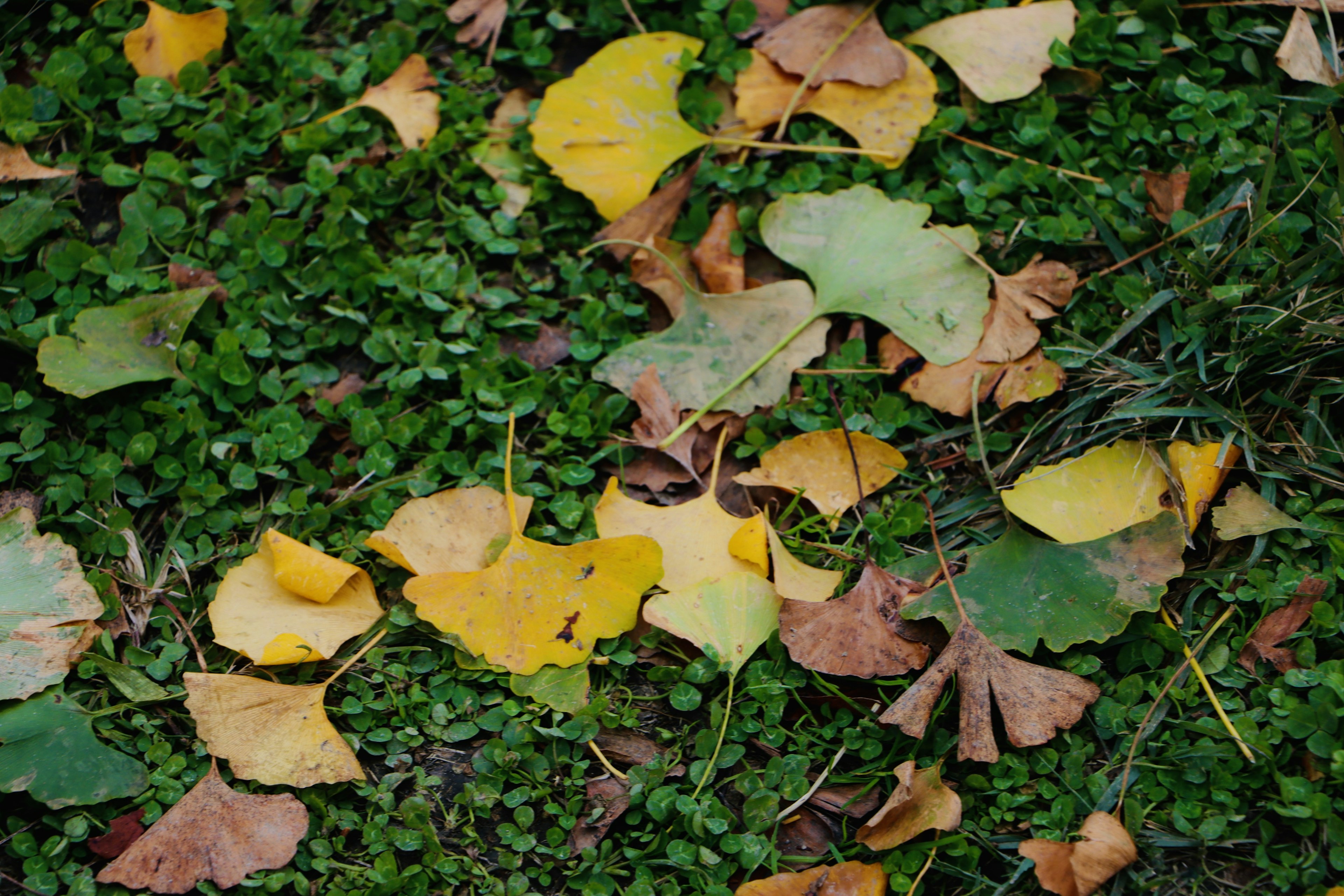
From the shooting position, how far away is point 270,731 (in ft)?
5.02

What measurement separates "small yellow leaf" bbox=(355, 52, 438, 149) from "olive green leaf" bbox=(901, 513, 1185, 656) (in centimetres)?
151

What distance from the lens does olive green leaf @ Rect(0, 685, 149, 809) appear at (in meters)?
1.45

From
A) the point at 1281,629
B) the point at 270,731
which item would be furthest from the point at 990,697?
the point at 270,731

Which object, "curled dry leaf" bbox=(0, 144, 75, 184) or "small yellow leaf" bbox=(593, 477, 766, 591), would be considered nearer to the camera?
"small yellow leaf" bbox=(593, 477, 766, 591)

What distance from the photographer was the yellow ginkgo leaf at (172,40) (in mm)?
2076

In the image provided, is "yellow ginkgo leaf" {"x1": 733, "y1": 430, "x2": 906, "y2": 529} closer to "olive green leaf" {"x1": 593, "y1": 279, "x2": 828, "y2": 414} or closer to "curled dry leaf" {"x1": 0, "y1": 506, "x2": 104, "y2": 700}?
"olive green leaf" {"x1": 593, "y1": 279, "x2": 828, "y2": 414}

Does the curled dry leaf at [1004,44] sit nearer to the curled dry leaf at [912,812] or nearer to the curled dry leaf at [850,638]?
the curled dry leaf at [850,638]

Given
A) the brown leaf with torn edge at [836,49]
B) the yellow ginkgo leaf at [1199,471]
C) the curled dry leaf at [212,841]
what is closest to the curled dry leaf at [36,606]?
the curled dry leaf at [212,841]

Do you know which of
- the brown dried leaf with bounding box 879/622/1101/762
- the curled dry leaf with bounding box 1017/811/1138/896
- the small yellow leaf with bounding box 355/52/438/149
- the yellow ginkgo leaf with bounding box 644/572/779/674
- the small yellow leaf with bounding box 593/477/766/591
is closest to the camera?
the curled dry leaf with bounding box 1017/811/1138/896

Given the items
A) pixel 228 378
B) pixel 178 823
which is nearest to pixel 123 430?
pixel 228 378

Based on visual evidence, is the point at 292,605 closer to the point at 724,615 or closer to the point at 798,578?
the point at 724,615

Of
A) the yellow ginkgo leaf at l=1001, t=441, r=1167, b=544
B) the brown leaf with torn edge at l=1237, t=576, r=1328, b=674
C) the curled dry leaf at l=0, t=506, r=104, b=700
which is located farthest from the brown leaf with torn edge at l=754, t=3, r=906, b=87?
the curled dry leaf at l=0, t=506, r=104, b=700

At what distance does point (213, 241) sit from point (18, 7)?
739mm

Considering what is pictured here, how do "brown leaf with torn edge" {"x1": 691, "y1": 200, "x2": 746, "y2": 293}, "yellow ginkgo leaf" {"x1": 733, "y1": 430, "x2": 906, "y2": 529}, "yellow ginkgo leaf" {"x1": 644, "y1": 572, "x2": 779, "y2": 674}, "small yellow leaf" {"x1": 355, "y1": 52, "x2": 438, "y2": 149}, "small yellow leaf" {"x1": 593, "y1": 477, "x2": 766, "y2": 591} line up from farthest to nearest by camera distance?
1. "small yellow leaf" {"x1": 355, "y1": 52, "x2": 438, "y2": 149}
2. "brown leaf with torn edge" {"x1": 691, "y1": 200, "x2": 746, "y2": 293}
3. "yellow ginkgo leaf" {"x1": 733, "y1": 430, "x2": 906, "y2": 529}
4. "small yellow leaf" {"x1": 593, "y1": 477, "x2": 766, "y2": 591}
5. "yellow ginkgo leaf" {"x1": 644, "y1": 572, "x2": 779, "y2": 674}
